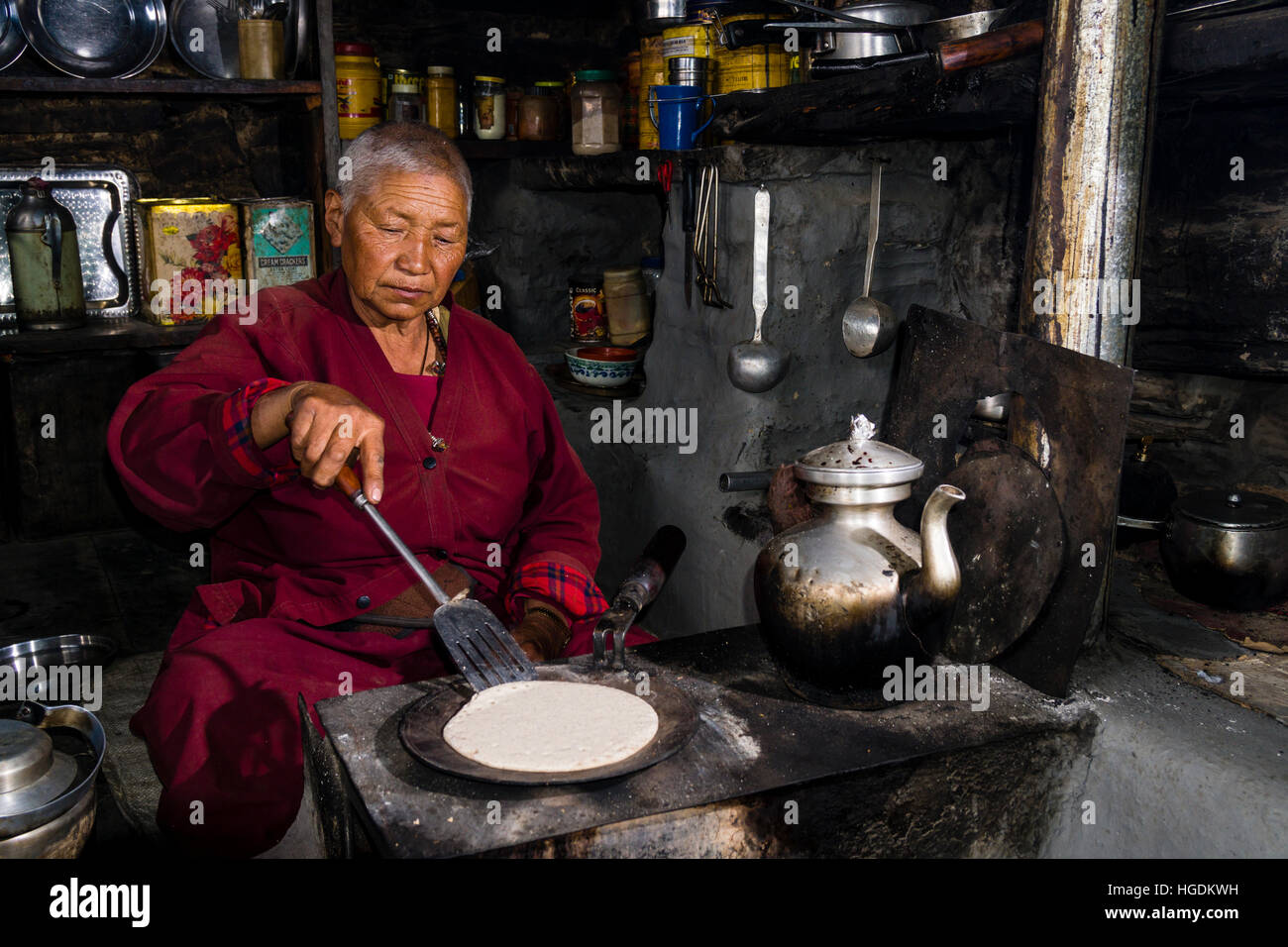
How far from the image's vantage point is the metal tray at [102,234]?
317 centimetres

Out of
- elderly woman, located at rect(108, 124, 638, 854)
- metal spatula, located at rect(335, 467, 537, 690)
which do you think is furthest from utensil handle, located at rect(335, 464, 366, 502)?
elderly woman, located at rect(108, 124, 638, 854)

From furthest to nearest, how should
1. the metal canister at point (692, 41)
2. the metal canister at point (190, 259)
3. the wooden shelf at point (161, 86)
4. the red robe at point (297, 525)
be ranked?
1. the metal canister at point (190, 259)
2. the wooden shelf at point (161, 86)
3. the metal canister at point (692, 41)
4. the red robe at point (297, 525)

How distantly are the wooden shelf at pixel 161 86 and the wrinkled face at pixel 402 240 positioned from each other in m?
1.37

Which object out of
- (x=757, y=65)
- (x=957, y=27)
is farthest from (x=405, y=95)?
(x=957, y=27)

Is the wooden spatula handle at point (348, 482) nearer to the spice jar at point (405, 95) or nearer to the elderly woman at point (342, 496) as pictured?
the elderly woman at point (342, 496)

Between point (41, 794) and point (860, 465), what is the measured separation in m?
1.09

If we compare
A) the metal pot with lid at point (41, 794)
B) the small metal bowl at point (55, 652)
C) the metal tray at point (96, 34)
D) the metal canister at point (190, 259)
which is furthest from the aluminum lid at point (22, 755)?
the metal tray at point (96, 34)

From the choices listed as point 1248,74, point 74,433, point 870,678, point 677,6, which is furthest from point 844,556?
point 74,433

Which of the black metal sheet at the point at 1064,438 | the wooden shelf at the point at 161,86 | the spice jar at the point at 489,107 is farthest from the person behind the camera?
the spice jar at the point at 489,107

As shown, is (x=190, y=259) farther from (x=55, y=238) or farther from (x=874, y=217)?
(x=874, y=217)

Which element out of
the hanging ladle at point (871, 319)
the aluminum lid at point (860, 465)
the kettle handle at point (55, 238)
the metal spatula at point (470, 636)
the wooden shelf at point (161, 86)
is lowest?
the metal spatula at point (470, 636)

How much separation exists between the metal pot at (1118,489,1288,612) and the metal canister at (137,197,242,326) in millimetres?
2471

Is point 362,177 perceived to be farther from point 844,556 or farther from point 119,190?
point 119,190

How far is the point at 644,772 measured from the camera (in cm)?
115
